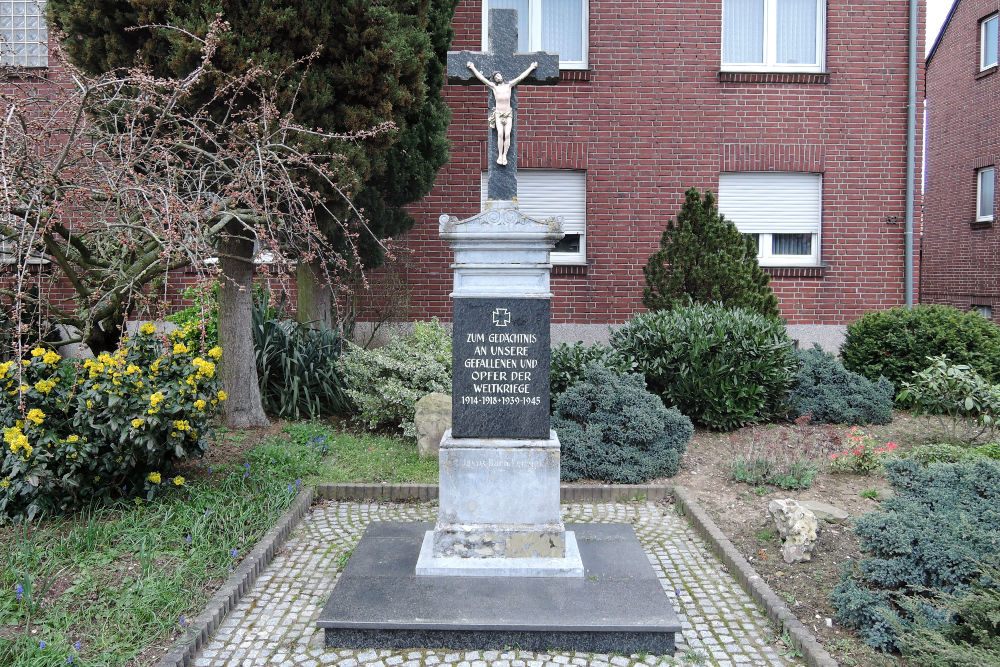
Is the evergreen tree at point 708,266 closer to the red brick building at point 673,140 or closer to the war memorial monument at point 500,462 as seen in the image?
the red brick building at point 673,140

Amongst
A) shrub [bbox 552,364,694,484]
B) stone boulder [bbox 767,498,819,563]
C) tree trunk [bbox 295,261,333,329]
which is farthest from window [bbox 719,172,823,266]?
stone boulder [bbox 767,498,819,563]

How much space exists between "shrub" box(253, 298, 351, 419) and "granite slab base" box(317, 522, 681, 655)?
13.6ft

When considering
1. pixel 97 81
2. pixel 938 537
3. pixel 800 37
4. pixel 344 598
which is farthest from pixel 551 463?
pixel 800 37

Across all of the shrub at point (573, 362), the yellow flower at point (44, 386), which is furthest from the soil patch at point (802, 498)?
the yellow flower at point (44, 386)

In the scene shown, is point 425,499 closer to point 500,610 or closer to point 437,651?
point 500,610

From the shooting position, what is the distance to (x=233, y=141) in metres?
5.91

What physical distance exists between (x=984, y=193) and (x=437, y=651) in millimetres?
17615

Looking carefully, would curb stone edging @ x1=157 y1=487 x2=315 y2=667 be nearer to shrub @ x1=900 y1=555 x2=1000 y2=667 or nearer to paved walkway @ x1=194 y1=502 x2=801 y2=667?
paved walkway @ x1=194 y1=502 x2=801 y2=667

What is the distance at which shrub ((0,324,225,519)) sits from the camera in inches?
202

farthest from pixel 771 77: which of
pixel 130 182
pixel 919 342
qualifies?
pixel 130 182

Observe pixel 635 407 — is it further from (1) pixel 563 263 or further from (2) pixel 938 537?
(1) pixel 563 263

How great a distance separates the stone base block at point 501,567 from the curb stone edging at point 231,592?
110cm

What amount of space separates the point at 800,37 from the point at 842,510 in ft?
27.1

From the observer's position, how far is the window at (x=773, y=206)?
36.6 feet
